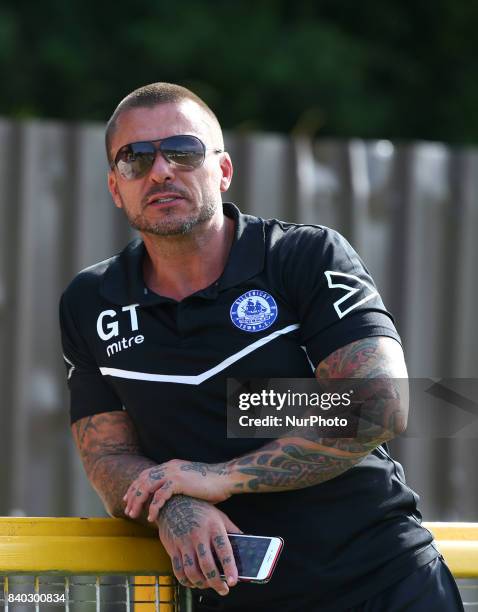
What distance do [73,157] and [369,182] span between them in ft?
4.61

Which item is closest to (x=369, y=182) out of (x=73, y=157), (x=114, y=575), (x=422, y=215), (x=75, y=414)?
(x=422, y=215)

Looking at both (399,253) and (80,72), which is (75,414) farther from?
(80,72)

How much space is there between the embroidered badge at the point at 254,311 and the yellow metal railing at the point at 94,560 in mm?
513

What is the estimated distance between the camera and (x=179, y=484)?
229 cm

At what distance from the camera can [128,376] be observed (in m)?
2.47

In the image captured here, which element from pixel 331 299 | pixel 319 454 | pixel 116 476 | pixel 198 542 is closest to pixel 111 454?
pixel 116 476

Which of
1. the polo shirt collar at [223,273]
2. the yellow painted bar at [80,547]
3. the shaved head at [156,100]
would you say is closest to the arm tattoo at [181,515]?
the yellow painted bar at [80,547]

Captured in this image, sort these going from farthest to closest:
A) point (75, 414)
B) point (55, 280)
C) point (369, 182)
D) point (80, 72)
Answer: point (80, 72)
point (369, 182)
point (55, 280)
point (75, 414)

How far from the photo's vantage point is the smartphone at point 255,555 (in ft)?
7.08

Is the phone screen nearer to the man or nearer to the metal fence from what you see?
the man

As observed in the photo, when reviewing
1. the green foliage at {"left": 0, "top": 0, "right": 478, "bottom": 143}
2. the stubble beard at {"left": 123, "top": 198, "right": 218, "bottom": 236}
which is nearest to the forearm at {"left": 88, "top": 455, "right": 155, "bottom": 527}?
the stubble beard at {"left": 123, "top": 198, "right": 218, "bottom": 236}

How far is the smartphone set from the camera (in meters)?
2.16

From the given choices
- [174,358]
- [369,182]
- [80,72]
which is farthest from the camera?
[80,72]

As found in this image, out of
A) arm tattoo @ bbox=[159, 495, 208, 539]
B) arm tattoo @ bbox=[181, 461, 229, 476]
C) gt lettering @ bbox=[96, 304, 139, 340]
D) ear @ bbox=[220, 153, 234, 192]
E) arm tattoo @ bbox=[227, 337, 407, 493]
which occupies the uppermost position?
ear @ bbox=[220, 153, 234, 192]
